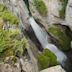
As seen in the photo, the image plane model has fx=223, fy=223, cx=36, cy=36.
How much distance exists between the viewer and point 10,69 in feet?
15.5

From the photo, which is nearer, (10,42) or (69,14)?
(10,42)

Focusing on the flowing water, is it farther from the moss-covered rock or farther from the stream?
the moss-covered rock

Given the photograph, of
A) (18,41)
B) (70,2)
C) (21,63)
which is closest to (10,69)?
(21,63)

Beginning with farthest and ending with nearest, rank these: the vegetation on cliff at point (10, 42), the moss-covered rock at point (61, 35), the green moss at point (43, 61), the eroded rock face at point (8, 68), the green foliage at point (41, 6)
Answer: the green foliage at point (41, 6) → the moss-covered rock at point (61, 35) → the green moss at point (43, 61) → the vegetation on cliff at point (10, 42) → the eroded rock face at point (8, 68)

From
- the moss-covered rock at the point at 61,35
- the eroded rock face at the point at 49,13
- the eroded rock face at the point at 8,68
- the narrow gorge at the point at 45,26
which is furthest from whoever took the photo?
the moss-covered rock at the point at 61,35

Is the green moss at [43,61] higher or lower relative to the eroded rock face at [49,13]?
lower

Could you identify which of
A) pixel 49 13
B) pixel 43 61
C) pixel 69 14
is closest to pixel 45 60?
pixel 43 61

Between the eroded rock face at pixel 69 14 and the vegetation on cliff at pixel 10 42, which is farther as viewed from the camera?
the eroded rock face at pixel 69 14

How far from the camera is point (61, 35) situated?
8.41m

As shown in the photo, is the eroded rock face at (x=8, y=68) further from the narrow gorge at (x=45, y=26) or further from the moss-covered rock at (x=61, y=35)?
the moss-covered rock at (x=61, y=35)

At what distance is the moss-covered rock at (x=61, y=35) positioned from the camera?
27.5ft

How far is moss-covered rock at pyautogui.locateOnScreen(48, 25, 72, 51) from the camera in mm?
8375

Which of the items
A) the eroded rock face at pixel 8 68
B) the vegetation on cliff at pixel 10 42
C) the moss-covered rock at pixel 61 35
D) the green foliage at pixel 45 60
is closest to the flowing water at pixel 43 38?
the moss-covered rock at pixel 61 35

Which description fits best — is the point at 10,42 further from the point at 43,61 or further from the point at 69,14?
the point at 69,14
